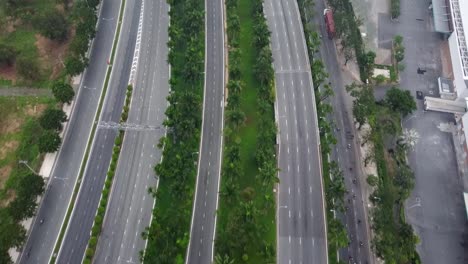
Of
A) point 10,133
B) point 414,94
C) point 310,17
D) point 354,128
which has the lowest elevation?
point 10,133

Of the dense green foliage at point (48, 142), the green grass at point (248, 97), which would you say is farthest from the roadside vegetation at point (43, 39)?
the green grass at point (248, 97)

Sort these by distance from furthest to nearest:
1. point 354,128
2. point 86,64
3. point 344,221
→ point 86,64 → point 354,128 → point 344,221

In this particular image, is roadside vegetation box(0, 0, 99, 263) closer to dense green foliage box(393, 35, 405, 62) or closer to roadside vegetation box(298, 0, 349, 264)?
roadside vegetation box(298, 0, 349, 264)

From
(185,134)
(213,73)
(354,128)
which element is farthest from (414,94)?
(185,134)

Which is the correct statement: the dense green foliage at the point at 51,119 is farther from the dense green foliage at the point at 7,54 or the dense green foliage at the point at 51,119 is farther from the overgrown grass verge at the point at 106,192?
the dense green foliage at the point at 7,54

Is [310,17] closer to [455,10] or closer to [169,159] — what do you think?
[455,10]

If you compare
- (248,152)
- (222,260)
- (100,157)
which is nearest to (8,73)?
(100,157)
